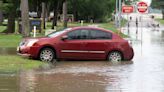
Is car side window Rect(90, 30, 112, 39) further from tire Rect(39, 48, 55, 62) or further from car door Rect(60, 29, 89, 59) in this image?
tire Rect(39, 48, 55, 62)

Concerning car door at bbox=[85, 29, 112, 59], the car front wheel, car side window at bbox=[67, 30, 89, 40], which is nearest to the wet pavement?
car door at bbox=[85, 29, 112, 59]

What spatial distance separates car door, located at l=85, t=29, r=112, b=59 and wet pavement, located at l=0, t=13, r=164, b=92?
34.5 inches

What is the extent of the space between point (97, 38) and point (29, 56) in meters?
3.03

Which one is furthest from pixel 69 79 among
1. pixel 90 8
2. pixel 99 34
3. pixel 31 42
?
pixel 90 8

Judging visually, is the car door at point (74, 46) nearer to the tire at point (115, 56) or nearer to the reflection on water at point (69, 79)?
the tire at point (115, 56)

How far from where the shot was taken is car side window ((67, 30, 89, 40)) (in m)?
20.5

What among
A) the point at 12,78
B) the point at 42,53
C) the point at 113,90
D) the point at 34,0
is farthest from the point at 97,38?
the point at 34,0

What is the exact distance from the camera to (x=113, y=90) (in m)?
12.4

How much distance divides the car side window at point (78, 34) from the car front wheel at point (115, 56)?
131cm

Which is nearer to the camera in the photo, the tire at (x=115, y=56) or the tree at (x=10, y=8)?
the tire at (x=115, y=56)

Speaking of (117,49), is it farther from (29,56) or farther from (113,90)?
(113,90)

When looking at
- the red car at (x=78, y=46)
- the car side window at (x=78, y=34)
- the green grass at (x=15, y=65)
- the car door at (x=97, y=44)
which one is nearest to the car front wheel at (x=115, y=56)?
the red car at (x=78, y=46)

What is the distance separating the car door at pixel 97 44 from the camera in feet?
67.6

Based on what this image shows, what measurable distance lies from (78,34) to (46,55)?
1668 mm
